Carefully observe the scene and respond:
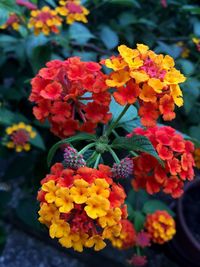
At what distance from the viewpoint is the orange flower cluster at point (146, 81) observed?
703 millimetres

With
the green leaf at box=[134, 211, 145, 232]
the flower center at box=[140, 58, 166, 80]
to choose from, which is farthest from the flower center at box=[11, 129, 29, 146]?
the flower center at box=[140, 58, 166, 80]

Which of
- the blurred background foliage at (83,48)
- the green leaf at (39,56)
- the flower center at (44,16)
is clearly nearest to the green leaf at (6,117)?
the blurred background foliage at (83,48)

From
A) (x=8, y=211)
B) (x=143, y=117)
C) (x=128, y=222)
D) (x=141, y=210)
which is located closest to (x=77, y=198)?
(x=143, y=117)

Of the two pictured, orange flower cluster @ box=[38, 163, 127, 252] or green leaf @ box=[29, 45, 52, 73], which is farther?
green leaf @ box=[29, 45, 52, 73]

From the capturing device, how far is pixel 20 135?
1.24m

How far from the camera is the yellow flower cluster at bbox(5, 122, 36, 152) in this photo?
1245mm

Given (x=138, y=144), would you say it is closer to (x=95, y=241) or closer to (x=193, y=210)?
(x=95, y=241)

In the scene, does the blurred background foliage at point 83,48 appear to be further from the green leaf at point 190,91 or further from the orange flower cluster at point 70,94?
the orange flower cluster at point 70,94

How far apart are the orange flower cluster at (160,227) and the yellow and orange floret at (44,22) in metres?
0.60

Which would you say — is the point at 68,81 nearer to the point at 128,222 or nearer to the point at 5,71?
the point at 128,222

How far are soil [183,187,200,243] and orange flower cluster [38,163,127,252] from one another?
0.92 meters

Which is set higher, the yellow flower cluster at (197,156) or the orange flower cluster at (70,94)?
the orange flower cluster at (70,94)

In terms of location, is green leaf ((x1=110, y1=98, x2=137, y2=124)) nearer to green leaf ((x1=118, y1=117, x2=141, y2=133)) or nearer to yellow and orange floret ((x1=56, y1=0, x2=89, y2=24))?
green leaf ((x1=118, y1=117, x2=141, y2=133))

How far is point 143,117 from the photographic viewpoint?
753 mm
